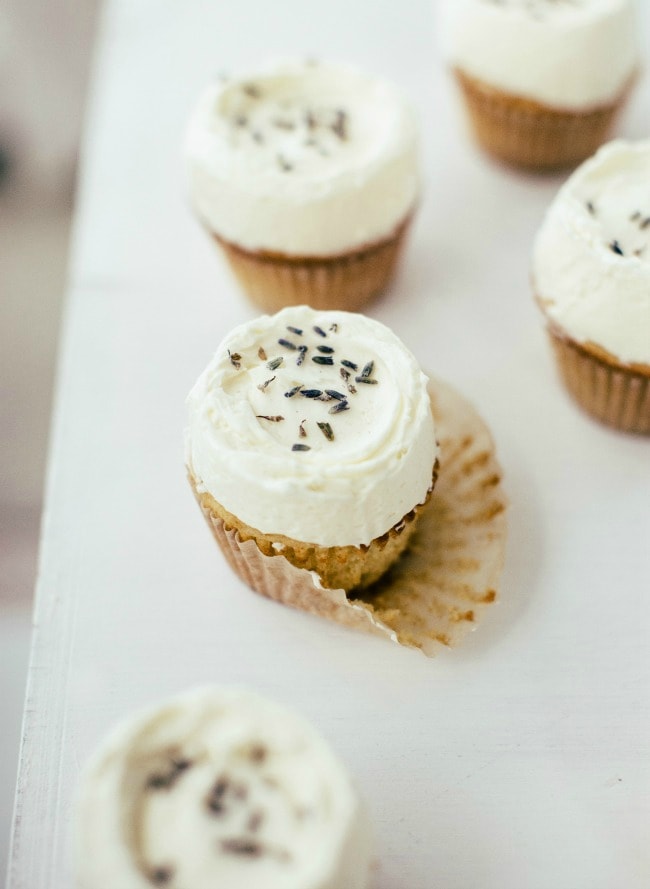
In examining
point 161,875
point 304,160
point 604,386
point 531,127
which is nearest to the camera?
point 161,875

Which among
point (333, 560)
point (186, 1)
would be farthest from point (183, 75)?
point (333, 560)

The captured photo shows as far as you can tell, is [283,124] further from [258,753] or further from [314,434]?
[258,753]

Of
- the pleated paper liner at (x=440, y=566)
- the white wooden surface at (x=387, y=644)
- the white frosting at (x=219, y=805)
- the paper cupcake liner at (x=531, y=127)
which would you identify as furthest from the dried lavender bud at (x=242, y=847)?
the paper cupcake liner at (x=531, y=127)

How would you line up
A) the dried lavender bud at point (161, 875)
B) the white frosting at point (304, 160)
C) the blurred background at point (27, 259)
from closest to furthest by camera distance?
Result: the dried lavender bud at point (161, 875) → the white frosting at point (304, 160) → the blurred background at point (27, 259)

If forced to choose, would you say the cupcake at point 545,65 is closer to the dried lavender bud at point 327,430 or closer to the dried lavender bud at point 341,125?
the dried lavender bud at point 341,125

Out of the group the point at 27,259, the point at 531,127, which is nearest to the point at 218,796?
the point at 531,127

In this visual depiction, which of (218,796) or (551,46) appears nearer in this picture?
(218,796)
